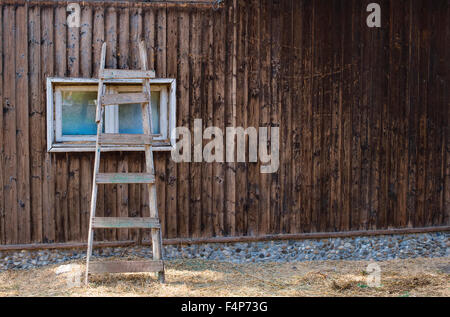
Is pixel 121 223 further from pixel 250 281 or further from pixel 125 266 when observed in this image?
pixel 250 281

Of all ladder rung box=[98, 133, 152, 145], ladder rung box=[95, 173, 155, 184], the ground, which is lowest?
the ground

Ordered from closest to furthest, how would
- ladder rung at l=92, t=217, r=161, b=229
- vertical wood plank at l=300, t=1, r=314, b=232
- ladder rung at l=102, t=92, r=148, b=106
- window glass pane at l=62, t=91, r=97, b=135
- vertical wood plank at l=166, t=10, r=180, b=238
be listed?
ladder rung at l=92, t=217, r=161, b=229
ladder rung at l=102, t=92, r=148, b=106
window glass pane at l=62, t=91, r=97, b=135
vertical wood plank at l=166, t=10, r=180, b=238
vertical wood plank at l=300, t=1, r=314, b=232

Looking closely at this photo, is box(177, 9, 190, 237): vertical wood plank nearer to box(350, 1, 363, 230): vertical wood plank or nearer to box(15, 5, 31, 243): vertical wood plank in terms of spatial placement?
box(15, 5, 31, 243): vertical wood plank

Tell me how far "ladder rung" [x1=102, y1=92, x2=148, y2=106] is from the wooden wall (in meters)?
0.99

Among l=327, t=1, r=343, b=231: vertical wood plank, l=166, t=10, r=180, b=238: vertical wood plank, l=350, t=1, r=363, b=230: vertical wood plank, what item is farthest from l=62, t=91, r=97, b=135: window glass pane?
l=350, t=1, r=363, b=230: vertical wood plank

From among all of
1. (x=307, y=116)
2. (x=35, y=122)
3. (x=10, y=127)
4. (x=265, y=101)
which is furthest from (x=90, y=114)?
(x=307, y=116)

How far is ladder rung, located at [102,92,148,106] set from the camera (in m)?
5.65

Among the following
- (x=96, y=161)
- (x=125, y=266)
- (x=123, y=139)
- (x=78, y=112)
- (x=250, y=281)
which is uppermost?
(x=78, y=112)

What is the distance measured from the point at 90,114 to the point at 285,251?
3.28m

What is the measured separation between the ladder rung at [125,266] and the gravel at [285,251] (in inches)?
50.6

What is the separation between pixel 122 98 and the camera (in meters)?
5.68

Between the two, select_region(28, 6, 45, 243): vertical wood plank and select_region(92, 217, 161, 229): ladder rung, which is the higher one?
select_region(28, 6, 45, 243): vertical wood plank

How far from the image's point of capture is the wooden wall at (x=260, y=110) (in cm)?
640

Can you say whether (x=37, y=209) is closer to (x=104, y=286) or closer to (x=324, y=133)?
(x=104, y=286)
